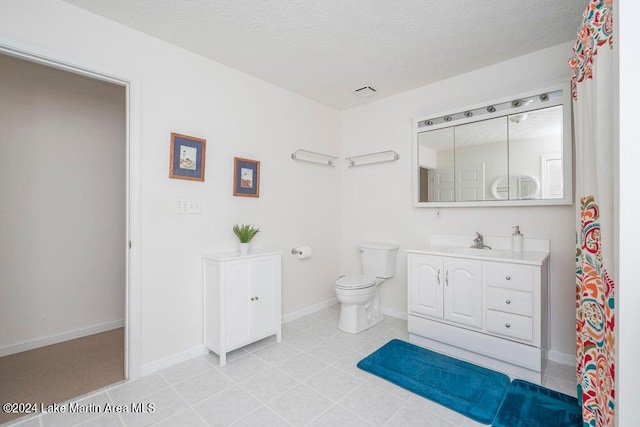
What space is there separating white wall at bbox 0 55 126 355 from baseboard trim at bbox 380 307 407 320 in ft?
8.71

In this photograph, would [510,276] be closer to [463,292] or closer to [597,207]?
[463,292]

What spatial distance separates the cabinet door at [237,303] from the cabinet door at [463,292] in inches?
60.7

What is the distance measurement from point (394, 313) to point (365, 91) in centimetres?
232

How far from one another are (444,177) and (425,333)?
139 centimetres

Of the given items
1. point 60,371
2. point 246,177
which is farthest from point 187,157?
point 60,371

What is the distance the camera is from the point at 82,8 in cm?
179

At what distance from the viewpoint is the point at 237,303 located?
224 cm

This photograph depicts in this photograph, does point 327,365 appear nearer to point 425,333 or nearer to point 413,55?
point 425,333

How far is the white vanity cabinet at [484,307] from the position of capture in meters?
1.93

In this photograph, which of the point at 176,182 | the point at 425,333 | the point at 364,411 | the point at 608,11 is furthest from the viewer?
the point at 425,333

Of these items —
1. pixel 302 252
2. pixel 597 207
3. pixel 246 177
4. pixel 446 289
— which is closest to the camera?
pixel 597 207

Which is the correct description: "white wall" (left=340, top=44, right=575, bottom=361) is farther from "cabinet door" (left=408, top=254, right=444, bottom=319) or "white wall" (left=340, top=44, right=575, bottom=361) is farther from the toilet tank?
"cabinet door" (left=408, top=254, right=444, bottom=319)

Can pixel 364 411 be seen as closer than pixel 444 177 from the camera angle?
Yes

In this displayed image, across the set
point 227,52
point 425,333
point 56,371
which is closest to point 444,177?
point 425,333
